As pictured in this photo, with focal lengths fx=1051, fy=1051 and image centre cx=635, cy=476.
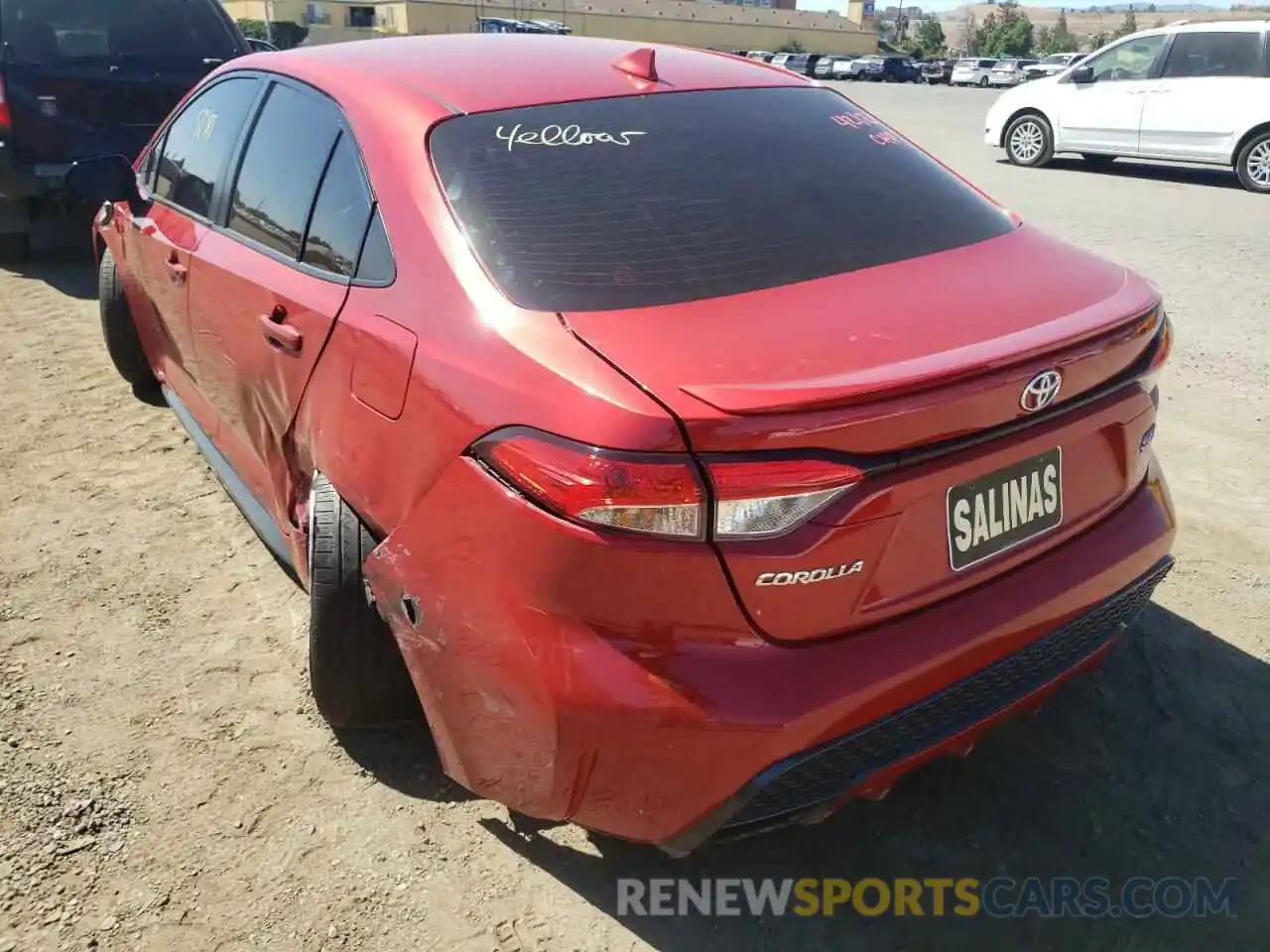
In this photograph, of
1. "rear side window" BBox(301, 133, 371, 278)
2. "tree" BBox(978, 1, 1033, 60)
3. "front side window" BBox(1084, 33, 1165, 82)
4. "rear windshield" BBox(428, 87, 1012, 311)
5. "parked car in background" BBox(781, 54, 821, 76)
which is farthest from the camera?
"tree" BBox(978, 1, 1033, 60)

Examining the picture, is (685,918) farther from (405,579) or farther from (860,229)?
(860,229)

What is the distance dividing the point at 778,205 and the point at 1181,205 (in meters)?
9.61

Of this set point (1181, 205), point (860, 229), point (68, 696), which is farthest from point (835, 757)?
point (1181, 205)

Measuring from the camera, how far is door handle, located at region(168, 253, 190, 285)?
3447mm

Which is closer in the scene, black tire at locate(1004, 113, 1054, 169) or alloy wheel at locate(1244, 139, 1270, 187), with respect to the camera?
alloy wheel at locate(1244, 139, 1270, 187)

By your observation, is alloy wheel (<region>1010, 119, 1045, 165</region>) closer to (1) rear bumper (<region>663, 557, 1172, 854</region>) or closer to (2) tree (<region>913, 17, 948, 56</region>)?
(1) rear bumper (<region>663, 557, 1172, 854</region>)

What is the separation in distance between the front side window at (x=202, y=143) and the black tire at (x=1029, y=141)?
38.4 feet

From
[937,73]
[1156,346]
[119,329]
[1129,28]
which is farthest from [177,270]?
[1129,28]

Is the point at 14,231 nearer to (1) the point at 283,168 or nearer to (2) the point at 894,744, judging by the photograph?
(1) the point at 283,168

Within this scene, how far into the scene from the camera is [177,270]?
3.51 m

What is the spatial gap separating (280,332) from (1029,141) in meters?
12.7

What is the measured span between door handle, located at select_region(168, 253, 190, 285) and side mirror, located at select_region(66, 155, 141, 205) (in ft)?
2.07

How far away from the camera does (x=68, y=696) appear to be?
9.61 ft

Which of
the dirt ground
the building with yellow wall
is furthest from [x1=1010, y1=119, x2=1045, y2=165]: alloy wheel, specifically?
the building with yellow wall
